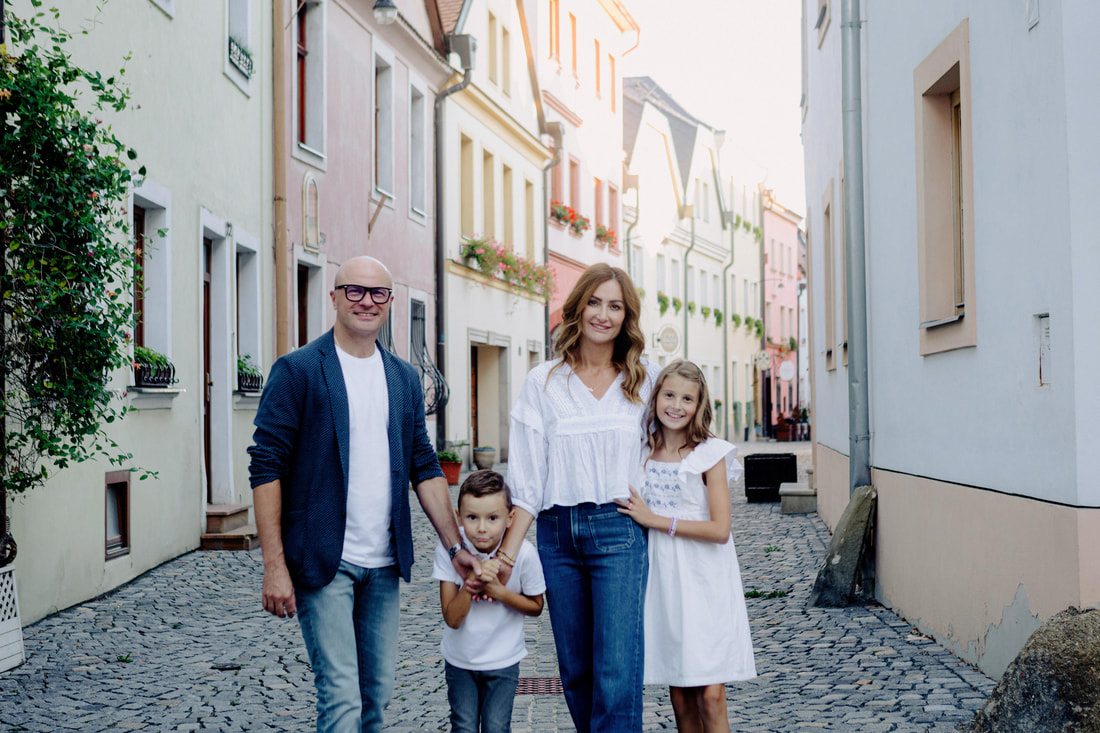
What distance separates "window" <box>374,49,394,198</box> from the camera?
1888 centimetres

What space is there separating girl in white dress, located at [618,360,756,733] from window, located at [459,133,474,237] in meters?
19.1

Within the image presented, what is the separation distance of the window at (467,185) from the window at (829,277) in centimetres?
995

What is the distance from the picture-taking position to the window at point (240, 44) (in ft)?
42.5

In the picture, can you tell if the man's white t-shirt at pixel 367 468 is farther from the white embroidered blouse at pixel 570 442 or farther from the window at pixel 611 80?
the window at pixel 611 80

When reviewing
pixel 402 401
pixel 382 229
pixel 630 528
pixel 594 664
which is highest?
pixel 382 229

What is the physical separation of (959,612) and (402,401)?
12.3 ft

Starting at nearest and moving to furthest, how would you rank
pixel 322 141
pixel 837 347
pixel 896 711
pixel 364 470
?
pixel 364 470 → pixel 896 711 → pixel 837 347 → pixel 322 141

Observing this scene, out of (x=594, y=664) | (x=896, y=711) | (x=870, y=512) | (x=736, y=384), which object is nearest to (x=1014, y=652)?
(x=896, y=711)

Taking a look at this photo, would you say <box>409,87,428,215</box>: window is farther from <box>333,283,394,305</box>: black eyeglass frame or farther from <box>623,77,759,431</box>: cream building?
<box>333,283,394,305</box>: black eyeglass frame

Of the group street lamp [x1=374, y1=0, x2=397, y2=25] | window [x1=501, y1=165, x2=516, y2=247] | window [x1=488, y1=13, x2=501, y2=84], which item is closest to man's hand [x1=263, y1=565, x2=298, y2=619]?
street lamp [x1=374, y1=0, x2=397, y2=25]

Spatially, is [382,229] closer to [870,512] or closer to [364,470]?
[870,512]

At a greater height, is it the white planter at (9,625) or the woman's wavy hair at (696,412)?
the woman's wavy hair at (696,412)

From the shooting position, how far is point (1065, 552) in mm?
5141

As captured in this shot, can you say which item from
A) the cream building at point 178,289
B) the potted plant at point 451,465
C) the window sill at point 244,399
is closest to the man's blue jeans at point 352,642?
the cream building at point 178,289
